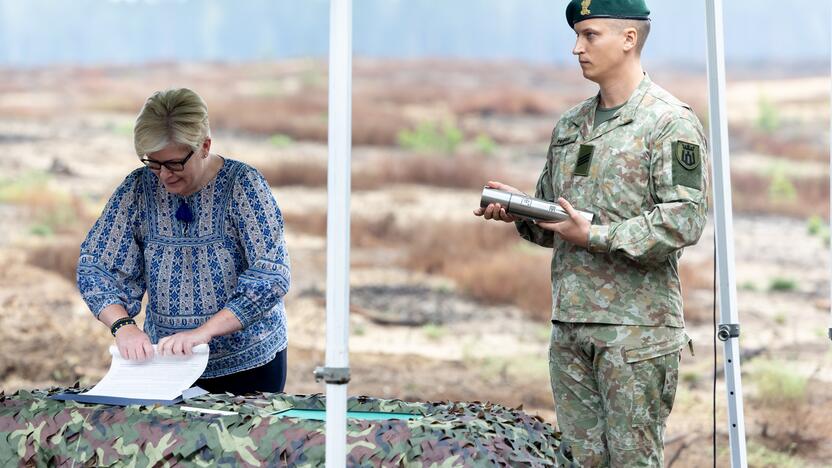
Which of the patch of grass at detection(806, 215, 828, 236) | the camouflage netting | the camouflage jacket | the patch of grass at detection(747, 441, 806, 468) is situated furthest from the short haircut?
the patch of grass at detection(806, 215, 828, 236)

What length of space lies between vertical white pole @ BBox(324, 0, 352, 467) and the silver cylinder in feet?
1.90

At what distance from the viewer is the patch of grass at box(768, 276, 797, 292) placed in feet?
31.0

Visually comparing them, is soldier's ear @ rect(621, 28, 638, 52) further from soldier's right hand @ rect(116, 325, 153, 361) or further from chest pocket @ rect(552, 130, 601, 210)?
soldier's right hand @ rect(116, 325, 153, 361)

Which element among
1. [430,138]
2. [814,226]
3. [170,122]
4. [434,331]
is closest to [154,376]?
[170,122]

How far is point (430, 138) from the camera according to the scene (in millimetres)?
10891

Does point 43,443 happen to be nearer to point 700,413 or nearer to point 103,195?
point 700,413

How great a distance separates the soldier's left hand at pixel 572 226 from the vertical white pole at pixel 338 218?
Answer: 2.24ft

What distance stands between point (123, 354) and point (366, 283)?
7123mm

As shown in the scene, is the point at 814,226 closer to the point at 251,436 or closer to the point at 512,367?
the point at 512,367

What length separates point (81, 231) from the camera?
33.0 feet

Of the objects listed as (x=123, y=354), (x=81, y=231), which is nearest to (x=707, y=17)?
(x=123, y=354)

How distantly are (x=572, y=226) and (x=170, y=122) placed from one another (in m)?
1.14

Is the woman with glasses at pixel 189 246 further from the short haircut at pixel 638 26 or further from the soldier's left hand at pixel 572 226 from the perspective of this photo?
the short haircut at pixel 638 26

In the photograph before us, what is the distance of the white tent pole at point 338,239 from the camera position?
2.41 meters
